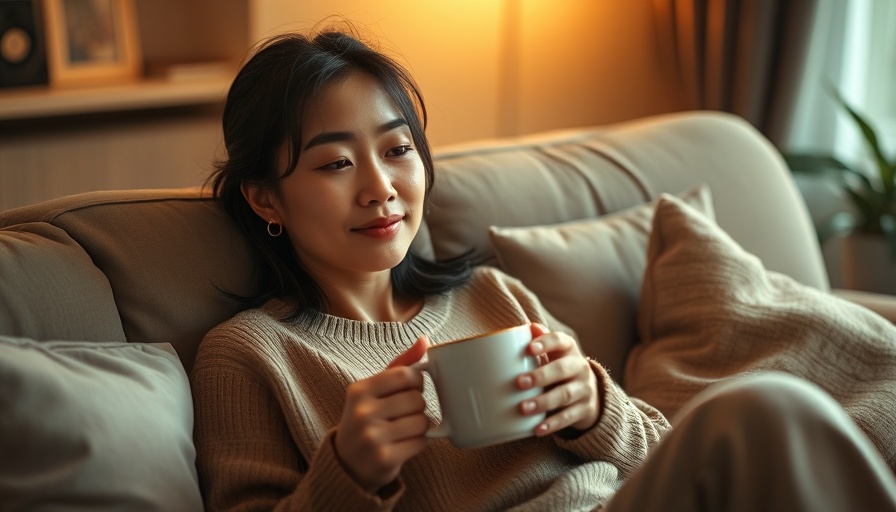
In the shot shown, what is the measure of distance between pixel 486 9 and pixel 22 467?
8.11ft

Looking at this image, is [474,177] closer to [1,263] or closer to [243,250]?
[243,250]

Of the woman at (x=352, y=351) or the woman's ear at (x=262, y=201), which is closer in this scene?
the woman at (x=352, y=351)

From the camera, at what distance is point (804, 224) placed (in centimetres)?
200

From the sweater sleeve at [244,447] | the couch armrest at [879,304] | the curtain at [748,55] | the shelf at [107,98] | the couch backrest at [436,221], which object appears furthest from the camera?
the curtain at [748,55]

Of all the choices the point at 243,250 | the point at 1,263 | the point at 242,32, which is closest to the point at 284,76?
the point at 243,250

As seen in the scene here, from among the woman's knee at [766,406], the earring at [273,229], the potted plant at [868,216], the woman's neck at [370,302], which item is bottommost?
the potted plant at [868,216]

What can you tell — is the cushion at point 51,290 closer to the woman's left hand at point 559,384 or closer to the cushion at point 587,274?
the woman's left hand at point 559,384

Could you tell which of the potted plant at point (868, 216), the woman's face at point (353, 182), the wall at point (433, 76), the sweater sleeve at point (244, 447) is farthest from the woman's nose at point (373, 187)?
the potted plant at point (868, 216)

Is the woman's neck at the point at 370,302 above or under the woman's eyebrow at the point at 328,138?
under

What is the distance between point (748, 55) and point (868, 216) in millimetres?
581

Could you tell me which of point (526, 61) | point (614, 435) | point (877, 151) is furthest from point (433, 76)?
point (614, 435)

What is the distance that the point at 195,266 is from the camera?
1365mm

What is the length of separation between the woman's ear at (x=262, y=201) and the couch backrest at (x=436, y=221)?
6 centimetres

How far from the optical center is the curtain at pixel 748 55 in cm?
281
